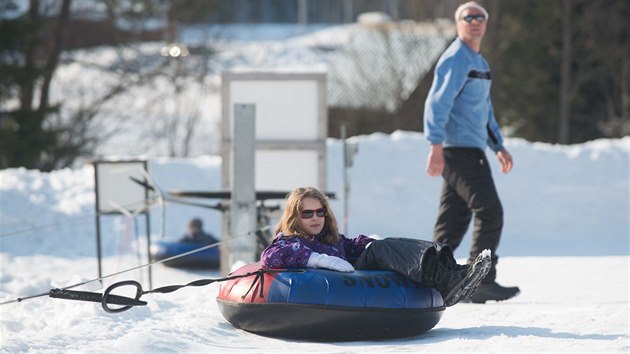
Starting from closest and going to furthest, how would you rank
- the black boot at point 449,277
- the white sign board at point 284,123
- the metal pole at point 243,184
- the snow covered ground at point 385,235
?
1. the snow covered ground at point 385,235
2. the black boot at point 449,277
3. the metal pole at point 243,184
4. the white sign board at point 284,123

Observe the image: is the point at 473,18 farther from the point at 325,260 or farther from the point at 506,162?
the point at 325,260

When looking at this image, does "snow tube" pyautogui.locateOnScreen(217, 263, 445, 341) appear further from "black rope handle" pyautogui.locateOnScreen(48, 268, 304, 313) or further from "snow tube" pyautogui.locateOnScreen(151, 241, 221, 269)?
"snow tube" pyautogui.locateOnScreen(151, 241, 221, 269)

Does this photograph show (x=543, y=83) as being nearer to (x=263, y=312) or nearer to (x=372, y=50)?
(x=372, y=50)

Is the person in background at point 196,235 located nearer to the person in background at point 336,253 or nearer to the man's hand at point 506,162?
the man's hand at point 506,162

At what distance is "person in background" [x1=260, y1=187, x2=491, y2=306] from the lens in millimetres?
6242

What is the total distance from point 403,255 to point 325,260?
0.38m

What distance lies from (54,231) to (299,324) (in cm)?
901

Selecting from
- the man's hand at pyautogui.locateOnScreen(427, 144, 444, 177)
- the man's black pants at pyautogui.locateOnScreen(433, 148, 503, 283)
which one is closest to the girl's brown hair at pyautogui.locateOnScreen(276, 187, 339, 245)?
the man's hand at pyautogui.locateOnScreen(427, 144, 444, 177)

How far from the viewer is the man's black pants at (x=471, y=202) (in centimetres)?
774

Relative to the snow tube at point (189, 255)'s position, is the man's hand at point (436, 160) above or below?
above

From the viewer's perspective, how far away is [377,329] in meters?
6.20

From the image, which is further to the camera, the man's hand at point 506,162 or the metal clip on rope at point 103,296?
the man's hand at point 506,162

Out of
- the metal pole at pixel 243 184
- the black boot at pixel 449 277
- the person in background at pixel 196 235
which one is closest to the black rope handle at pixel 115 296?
the black boot at pixel 449 277

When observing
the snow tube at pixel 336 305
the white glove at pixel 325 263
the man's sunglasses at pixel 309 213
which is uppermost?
the man's sunglasses at pixel 309 213
